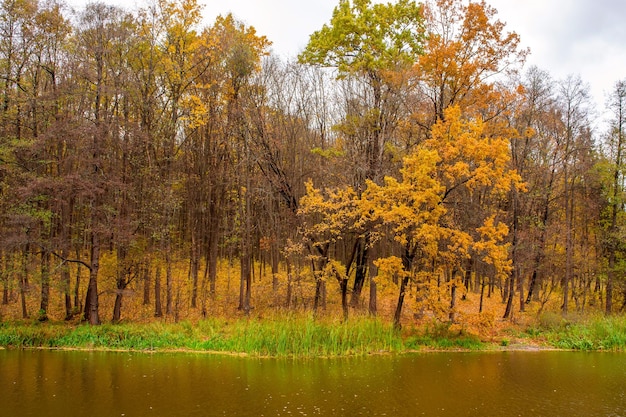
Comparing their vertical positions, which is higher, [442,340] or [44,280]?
[44,280]

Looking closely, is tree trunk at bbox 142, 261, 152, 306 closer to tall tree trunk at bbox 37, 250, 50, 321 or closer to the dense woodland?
the dense woodland

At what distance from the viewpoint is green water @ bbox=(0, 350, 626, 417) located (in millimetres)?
9570

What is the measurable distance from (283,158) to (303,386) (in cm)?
1487

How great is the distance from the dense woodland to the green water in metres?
3.94

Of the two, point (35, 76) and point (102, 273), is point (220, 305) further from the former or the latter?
point (35, 76)

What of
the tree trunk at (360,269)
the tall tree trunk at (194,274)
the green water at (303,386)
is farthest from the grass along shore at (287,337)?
the tree trunk at (360,269)

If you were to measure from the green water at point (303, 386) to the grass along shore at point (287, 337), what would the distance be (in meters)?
0.81

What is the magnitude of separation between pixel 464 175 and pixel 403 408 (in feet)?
34.5

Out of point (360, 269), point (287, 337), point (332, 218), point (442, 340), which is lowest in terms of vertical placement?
point (442, 340)

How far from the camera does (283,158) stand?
79.9 feet

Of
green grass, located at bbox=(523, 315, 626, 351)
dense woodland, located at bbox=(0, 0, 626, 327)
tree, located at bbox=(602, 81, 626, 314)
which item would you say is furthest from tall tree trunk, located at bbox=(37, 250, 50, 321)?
tree, located at bbox=(602, 81, 626, 314)

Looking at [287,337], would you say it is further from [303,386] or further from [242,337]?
[303,386]

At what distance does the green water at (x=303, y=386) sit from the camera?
377 inches

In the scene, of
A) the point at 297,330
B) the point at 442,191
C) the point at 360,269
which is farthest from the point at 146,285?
the point at 442,191
